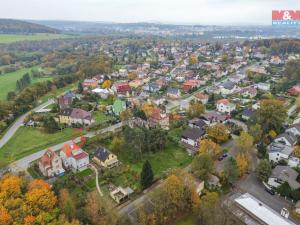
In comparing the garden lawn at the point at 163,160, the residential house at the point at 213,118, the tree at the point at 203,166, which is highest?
the residential house at the point at 213,118

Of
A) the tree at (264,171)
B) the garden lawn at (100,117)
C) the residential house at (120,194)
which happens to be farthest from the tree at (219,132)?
the garden lawn at (100,117)

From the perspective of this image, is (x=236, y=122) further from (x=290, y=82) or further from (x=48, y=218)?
(x=48, y=218)

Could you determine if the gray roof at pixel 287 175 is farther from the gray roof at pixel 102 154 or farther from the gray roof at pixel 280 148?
the gray roof at pixel 102 154

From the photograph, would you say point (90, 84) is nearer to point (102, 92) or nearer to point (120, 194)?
point (102, 92)

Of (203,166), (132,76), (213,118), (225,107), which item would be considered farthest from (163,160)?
(132,76)

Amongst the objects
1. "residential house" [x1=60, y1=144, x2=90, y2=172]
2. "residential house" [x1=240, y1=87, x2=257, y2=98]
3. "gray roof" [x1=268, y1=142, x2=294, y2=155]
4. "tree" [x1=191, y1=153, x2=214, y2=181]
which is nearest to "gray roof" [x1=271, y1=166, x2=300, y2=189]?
"gray roof" [x1=268, y1=142, x2=294, y2=155]

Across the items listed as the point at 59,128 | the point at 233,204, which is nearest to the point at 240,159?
the point at 233,204
